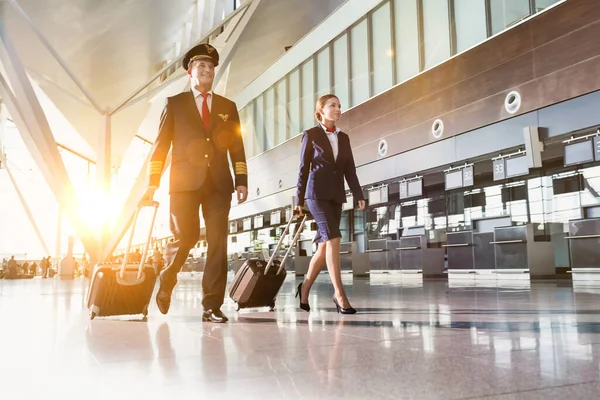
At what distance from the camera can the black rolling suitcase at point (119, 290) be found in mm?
4184

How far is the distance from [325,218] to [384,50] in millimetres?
13021

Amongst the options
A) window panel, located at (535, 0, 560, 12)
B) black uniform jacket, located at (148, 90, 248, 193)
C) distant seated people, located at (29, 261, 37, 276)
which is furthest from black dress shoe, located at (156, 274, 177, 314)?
distant seated people, located at (29, 261, 37, 276)

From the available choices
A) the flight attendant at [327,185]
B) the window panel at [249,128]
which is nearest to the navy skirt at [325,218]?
the flight attendant at [327,185]

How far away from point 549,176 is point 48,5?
1382 cm

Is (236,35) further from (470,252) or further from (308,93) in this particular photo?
(470,252)

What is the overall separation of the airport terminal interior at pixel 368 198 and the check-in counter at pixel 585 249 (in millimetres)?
44

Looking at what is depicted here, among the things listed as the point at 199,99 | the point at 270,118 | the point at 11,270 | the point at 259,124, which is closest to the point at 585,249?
the point at 199,99

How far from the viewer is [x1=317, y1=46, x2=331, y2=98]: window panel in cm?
2000

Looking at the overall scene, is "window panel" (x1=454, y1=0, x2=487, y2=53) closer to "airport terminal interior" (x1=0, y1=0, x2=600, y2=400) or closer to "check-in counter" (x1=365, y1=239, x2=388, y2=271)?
"airport terminal interior" (x1=0, y1=0, x2=600, y2=400)

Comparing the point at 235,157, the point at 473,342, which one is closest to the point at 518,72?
the point at 235,157

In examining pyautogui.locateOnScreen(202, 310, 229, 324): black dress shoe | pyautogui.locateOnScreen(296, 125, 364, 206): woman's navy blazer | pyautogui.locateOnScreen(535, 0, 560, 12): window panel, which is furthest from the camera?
pyautogui.locateOnScreen(535, 0, 560, 12): window panel

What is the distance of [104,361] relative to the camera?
2227mm

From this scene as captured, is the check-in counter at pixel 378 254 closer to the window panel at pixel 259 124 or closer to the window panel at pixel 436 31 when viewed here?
the window panel at pixel 436 31

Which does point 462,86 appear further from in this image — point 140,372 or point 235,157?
point 140,372
